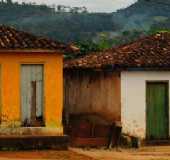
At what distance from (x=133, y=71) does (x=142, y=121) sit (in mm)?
1703

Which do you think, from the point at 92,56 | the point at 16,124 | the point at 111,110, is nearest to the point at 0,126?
the point at 16,124

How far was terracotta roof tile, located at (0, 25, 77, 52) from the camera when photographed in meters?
22.3

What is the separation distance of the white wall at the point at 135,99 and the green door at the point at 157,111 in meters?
0.27

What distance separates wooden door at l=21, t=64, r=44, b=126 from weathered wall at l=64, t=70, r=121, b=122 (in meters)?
3.53

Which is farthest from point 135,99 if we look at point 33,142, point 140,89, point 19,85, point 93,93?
point 33,142

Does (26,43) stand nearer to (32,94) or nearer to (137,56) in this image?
(32,94)

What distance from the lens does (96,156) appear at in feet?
70.8

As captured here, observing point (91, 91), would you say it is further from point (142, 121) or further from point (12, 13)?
point (12, 13)

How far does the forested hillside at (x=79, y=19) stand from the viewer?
223 ft

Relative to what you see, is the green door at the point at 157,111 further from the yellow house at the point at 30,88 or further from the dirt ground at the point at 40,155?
the dirt ground at the point at 40,155

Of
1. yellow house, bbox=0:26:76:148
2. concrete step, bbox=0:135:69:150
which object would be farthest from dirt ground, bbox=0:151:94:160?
yellow house, bbox=0:26:76:148

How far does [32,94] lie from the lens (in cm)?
2292

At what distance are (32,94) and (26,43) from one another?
154 centimetres

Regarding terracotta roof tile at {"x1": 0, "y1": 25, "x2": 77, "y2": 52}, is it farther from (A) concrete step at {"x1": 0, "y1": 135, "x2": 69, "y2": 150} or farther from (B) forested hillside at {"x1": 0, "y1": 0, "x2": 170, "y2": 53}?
(B) forested hillside at {"x1": 0, "y1": 0, "x2": 170, "y2": 53}
